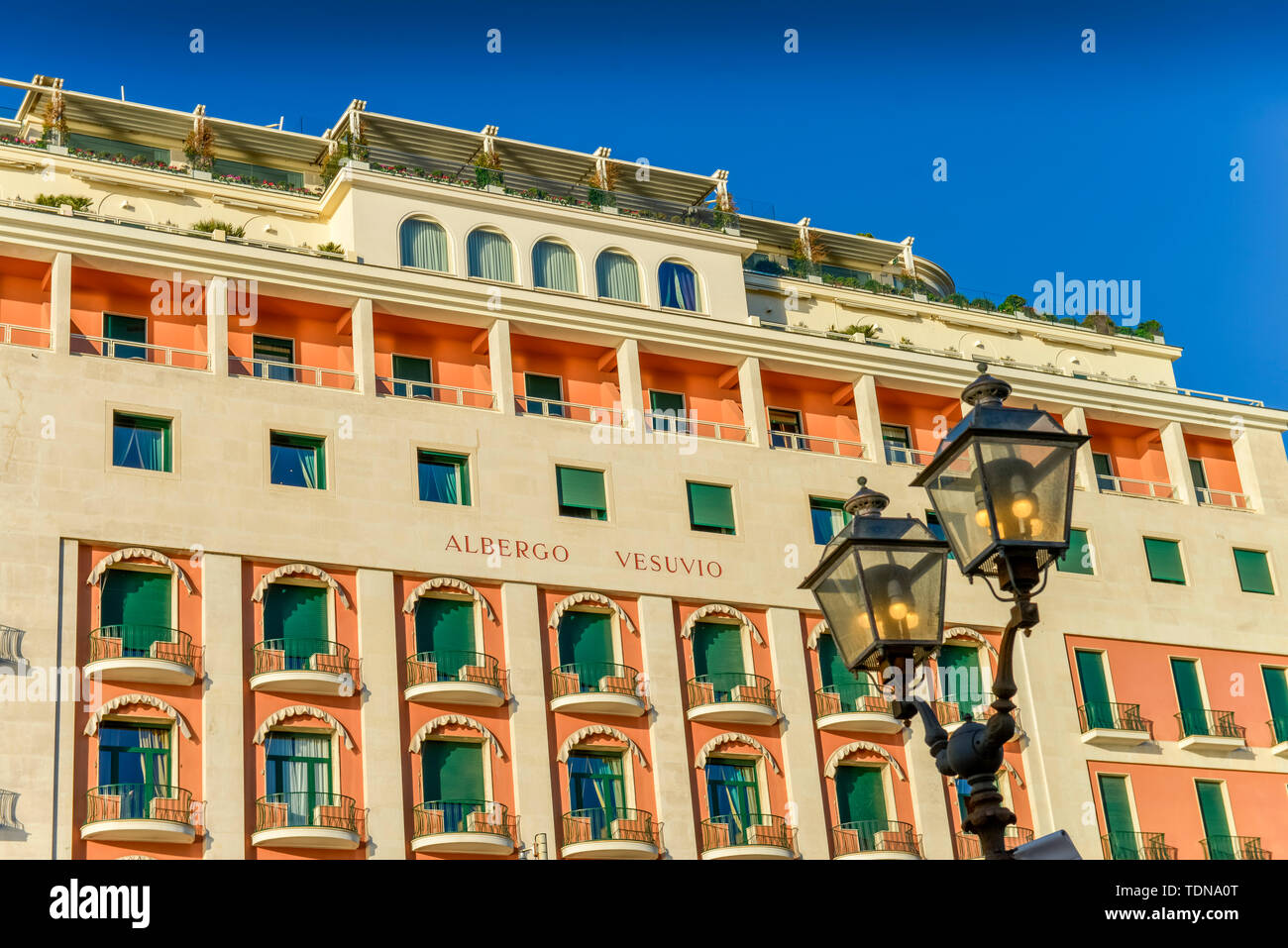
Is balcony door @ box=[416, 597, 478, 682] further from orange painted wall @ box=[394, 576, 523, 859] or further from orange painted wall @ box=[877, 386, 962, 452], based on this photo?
orange painted wall @ box=[877, 386, 962, 452]

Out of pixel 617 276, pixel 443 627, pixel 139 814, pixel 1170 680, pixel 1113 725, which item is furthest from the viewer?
pixel 1170 680

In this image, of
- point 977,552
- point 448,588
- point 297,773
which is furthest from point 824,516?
point 977,552

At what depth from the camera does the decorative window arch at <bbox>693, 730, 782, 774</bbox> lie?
38.9m

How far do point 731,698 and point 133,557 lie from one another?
1335 cm

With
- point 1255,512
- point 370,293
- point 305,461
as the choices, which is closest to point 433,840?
point 305,461

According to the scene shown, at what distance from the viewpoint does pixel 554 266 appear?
44469 mm

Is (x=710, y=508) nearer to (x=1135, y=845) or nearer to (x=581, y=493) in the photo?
(x=581, y=493)

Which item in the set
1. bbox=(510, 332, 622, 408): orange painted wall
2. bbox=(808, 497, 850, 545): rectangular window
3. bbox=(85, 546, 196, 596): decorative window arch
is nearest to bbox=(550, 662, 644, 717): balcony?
bbox=(808, 497, 850, 545): rectangular window

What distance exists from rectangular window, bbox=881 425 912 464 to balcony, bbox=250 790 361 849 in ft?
58.4
